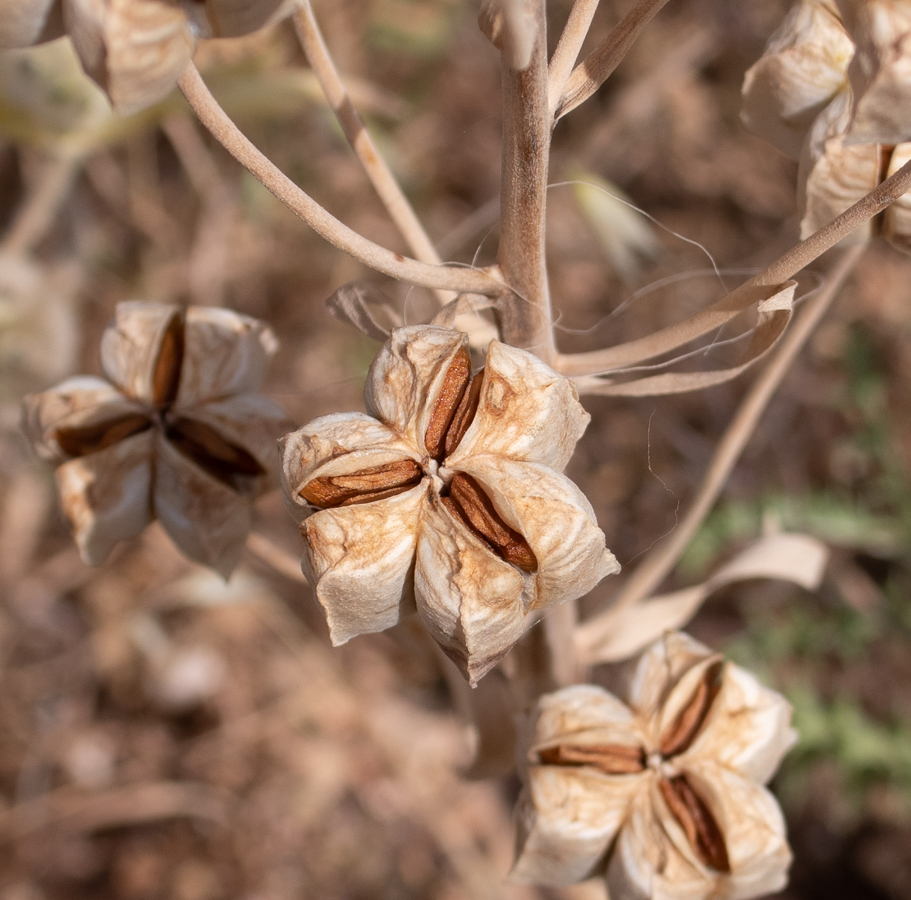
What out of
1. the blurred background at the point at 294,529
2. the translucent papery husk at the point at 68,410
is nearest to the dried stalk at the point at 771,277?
the translucent papery husk at the point at 68,410

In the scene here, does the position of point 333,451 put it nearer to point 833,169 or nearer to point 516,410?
point 516,410

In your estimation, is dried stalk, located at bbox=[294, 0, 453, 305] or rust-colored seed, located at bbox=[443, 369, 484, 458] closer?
rust-colored seed, located at bbox=[443, 369, 484, 458]

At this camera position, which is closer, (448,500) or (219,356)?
(448,500)

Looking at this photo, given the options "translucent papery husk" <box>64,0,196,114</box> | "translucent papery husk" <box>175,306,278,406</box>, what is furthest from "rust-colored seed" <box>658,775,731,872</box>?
"translucent papery husk" <box>64,0,196,114</box>

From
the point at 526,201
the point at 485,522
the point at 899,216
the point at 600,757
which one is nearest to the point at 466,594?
the point at 485,522

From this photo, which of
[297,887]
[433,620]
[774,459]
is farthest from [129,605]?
[433,620]

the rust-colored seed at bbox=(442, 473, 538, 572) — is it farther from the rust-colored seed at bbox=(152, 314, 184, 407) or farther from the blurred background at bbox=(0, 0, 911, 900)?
the blurred background at bbox=(0, 0, 911, 900)

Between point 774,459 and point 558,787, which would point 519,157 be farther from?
point 774,459
